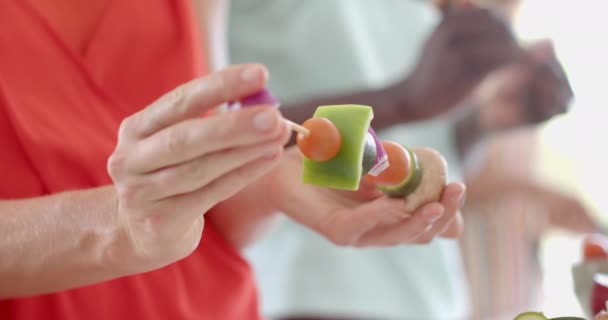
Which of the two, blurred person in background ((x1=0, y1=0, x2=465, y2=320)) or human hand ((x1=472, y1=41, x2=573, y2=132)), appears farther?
human hand ((x1=472, y1=41, x2=573, y2=132))

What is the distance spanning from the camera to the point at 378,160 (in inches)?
18.4

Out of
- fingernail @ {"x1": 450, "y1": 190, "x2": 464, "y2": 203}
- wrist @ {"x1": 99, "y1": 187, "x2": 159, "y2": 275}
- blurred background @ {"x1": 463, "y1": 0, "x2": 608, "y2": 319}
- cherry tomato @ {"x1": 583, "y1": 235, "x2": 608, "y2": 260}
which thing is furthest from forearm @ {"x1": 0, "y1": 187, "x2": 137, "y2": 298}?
blurred background @ {"x1": 463, "y1": 0, "x2": 608, "y2": 319}

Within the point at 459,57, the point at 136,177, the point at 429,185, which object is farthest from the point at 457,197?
the point at 459,57

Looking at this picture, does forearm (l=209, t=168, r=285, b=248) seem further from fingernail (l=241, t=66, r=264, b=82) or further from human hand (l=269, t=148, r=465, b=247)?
fingernail (l=241, t=66, r=264, b=82)

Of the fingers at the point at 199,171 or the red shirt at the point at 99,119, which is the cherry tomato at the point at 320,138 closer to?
the fingers at the point at 199,171

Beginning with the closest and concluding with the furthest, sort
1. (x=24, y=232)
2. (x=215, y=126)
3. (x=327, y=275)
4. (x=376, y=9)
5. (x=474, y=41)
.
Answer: (x=215, y=126), (x=24, y=232), (x=474, y=41), (x=327, y=275), (x=376, y=9)

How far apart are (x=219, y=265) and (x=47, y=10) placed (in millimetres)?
251

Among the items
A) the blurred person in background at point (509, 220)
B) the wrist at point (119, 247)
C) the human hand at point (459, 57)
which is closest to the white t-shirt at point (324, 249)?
the human hand at point (459, 57)

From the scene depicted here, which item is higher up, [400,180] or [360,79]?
[400,180]

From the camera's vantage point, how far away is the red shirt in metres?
0.57

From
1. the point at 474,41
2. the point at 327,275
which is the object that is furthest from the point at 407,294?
the point at 474,41

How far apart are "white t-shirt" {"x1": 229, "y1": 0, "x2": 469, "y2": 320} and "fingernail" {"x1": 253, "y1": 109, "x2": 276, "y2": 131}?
0.81 meters

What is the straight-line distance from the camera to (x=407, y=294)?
1205 millimetres

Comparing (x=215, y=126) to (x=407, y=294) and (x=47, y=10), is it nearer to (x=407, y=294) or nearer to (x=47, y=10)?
(x=47, y=10)
